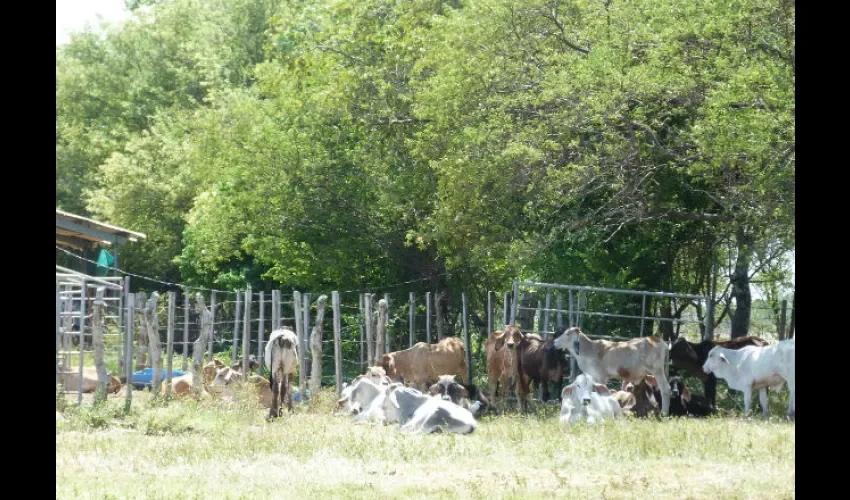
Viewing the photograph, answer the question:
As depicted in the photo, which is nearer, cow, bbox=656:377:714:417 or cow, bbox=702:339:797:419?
cow, bbox=702:339:797:419

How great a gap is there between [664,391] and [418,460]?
195 inches

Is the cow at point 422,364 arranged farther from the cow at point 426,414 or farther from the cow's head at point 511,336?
the cow at point 426,414

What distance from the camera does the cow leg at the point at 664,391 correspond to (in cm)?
1478

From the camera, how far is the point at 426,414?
1352 centimetres

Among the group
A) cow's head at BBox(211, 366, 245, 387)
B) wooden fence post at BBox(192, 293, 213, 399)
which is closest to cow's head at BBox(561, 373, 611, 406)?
cow's head at BBox(211, 366, 245, 387)

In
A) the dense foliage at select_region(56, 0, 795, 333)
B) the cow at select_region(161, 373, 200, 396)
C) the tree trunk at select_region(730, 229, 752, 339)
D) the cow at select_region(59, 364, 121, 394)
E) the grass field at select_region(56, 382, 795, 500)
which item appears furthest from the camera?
the cow at select_region(59, 364, 121, 394)

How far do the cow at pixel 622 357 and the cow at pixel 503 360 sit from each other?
27.4 inches

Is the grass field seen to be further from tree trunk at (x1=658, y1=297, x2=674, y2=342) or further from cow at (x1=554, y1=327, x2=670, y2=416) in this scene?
tree trunk at (x1=658, y1=297, x2=674, y2=342)

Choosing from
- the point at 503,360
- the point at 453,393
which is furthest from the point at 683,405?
the point at 503,360

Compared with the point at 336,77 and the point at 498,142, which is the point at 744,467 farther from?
the point at 336,77

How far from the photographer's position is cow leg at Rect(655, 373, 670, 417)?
582 inches

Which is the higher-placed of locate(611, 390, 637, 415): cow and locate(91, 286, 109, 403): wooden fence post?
locate(91, 286, 109, 403): wooden fence post

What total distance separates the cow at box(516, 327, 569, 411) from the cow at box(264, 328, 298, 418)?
327 cm
